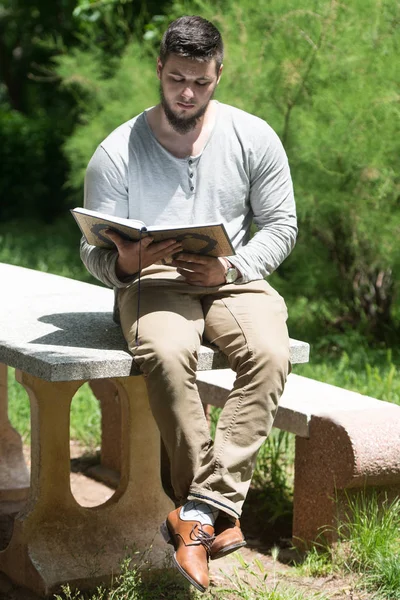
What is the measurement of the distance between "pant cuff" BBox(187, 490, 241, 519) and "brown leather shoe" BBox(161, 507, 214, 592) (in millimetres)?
68

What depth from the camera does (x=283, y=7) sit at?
6.64 m

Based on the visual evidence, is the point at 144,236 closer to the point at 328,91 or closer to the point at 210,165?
the point at 210,165

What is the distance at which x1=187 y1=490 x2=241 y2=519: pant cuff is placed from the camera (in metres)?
3.27

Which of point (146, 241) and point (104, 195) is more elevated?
point (104, 195)

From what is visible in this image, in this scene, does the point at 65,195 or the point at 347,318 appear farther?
the point at 65,195

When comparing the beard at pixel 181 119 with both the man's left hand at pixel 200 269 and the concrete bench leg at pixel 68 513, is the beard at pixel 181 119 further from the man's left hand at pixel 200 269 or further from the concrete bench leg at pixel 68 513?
the concrete bench leg at pixel 68 513

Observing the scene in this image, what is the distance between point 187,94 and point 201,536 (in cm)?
148

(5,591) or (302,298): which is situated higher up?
(302,298)

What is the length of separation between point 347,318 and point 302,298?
1.20ft

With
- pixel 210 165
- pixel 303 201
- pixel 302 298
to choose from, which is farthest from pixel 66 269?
pixel 210 165

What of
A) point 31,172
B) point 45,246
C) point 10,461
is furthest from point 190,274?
point 31,172

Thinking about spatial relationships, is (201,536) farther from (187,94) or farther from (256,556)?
(187,94)

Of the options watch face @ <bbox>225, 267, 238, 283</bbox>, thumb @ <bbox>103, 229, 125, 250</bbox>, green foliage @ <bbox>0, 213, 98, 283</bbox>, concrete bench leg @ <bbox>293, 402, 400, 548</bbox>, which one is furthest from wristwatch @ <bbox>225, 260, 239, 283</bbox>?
green foliage @ <bbox>0, 213, 98, 283</bbox>

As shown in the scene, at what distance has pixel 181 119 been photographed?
378cm
